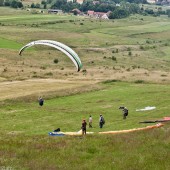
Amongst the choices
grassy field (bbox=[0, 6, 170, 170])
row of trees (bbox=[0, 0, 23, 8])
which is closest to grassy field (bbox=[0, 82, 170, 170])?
grassy field (bbox=[0, 6, 170, 170])

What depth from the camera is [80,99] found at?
46.6m

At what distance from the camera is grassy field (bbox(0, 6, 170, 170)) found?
20.1 metres

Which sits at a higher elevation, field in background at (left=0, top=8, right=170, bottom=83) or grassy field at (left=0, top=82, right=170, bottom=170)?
grassy field at (left=0, top=82, right=170, bottom=170)

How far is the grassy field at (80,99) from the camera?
2011 centimetres

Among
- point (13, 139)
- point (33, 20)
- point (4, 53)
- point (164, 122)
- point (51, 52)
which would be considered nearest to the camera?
point (13, 139)

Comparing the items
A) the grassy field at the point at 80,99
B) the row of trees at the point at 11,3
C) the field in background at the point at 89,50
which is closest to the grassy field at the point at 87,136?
the grassy field at the point at 80,99

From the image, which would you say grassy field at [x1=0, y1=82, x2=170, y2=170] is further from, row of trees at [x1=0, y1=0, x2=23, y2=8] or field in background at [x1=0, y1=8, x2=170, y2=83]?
row of trees at [x1=0, y1=0, x2=23, y2=8]

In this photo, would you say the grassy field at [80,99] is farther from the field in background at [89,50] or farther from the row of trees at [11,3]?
the row of trees at [11,3]

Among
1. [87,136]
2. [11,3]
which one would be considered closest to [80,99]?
[87,136]

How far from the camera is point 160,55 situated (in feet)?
332

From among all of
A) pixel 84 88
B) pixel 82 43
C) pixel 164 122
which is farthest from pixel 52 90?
pixel 82 43

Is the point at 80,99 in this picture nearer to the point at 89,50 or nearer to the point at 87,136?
the point at 87,136

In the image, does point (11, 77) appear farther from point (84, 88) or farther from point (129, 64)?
point (129, 64)

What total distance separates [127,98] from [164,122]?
15707 millimetres
